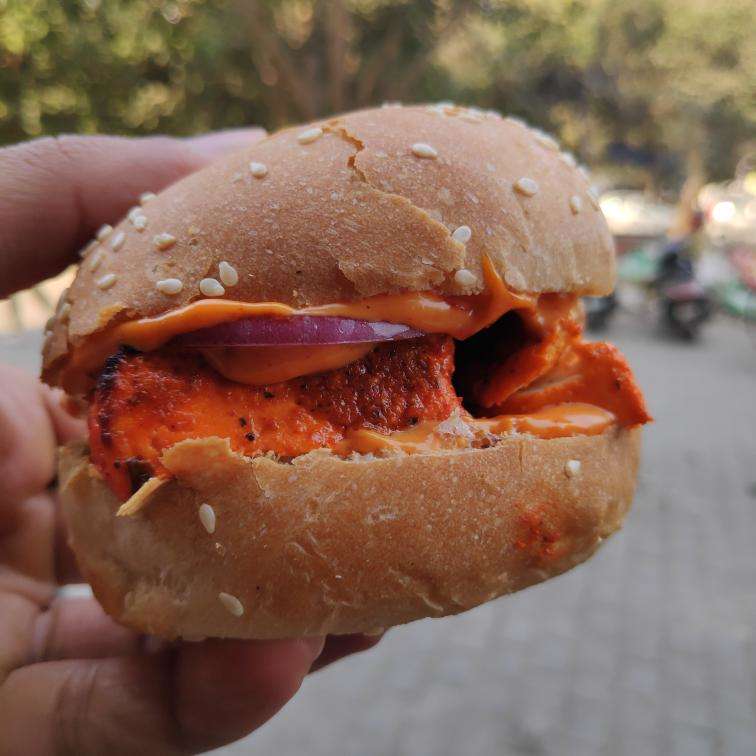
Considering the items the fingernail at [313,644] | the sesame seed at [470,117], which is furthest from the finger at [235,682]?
the sesame seed at [470,117]

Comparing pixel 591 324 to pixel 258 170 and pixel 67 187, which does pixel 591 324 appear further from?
pixel 258 170

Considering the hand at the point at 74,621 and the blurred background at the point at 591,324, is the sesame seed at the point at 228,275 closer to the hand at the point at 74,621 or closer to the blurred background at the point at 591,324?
the hand at the point at 74,621

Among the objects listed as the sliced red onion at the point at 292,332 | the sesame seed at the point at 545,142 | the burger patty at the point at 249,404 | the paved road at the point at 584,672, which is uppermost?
the sesame seed at the point at 545,142

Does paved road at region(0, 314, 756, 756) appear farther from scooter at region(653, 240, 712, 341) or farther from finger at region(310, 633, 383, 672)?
scooter at region(653, 240, 712, 341)

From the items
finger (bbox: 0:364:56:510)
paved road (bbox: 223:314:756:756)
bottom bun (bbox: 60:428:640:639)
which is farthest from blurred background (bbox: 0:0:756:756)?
bottom bun (bbox: 60:428:640:639)

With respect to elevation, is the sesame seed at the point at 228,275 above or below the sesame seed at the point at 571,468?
above
